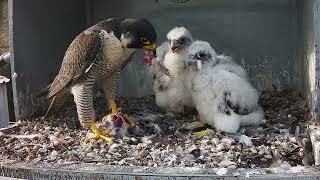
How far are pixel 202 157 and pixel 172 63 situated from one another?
970 mm

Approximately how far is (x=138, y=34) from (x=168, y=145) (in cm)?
66

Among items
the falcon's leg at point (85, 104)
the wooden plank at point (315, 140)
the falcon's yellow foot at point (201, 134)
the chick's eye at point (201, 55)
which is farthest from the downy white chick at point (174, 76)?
the wooden plank at point (315, 140)

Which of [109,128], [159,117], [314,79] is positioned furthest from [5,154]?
[314,79]

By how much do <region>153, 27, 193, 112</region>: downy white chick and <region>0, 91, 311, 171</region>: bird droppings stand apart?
0.32 feet

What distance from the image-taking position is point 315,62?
2.67 metres

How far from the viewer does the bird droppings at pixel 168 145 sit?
240cm

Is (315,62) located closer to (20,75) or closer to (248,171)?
(248,171)

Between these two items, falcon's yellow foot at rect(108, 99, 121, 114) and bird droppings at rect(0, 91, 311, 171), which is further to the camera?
falcon's yellow foot at rect(108, 99, 121, 114)

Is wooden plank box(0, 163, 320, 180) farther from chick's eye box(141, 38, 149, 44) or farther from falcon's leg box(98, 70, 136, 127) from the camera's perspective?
falcon's leg box(98, 70, 136, 127)

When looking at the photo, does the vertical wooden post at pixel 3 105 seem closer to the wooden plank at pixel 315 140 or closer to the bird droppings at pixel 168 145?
the bird droppings at pixel 168 145

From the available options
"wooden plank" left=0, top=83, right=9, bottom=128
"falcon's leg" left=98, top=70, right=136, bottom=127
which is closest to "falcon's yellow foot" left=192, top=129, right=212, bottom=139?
"falcon's leg" left=98, top=70, right=136, bottom=127

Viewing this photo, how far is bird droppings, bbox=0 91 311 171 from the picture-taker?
2398mm

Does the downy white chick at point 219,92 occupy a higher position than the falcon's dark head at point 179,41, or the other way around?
the falcon's dark head at point 179,41

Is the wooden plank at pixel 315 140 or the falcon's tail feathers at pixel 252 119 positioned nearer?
the wooden plank at pixel 315 140
